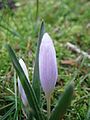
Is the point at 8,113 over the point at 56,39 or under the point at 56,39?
under

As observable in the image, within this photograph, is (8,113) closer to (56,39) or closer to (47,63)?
(47,63)

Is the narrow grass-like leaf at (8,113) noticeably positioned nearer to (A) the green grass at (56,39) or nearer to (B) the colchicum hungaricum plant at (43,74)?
(A) the green grass at (56,39)

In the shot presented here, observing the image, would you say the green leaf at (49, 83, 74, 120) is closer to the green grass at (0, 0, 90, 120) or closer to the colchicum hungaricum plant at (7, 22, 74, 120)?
the colchicum hungaricum plant at (7, 22, 74, 120)

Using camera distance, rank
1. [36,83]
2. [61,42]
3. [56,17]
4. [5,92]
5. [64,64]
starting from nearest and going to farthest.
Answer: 1. [36,83]
2. [5,92]
3. [64,64]
4. [61,42]
5. [56,17]

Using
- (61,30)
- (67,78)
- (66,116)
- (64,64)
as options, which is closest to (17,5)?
(61,30)

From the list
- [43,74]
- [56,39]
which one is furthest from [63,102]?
[56,39]

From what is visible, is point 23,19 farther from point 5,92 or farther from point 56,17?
point 5,92
